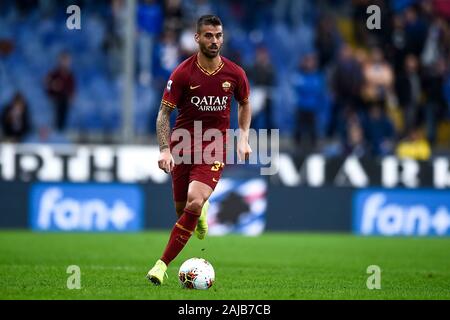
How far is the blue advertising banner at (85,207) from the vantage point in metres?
18.4

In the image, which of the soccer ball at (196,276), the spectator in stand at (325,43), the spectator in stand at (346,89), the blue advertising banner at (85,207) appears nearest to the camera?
the soccer ball at (196,276)

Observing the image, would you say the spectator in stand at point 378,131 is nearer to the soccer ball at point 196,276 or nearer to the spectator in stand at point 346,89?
the spectator in stand at point 346,89

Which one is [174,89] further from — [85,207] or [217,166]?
[85,207]

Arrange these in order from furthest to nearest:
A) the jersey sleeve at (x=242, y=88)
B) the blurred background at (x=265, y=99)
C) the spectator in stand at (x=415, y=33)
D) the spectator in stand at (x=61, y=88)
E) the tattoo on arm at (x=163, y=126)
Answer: the spectator in stand at (x=415, y=33) < the spectator in stand at (x=61, y=88) < the blurred background at (x=265, y=99) < the jersey sleeve at (x=242, y=88) < the tattoo on arm at (x=163, y=126)

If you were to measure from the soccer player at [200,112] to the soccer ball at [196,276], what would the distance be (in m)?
0.26

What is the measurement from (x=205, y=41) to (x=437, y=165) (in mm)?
10152

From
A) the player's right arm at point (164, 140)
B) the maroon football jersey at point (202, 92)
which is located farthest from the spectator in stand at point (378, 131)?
the player's right arm at point (164, 140)

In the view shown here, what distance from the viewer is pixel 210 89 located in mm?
10016

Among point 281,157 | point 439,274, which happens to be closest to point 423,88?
point 281,157

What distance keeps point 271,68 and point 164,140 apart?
1113 centimetres

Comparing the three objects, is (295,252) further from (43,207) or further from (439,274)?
(43,207)

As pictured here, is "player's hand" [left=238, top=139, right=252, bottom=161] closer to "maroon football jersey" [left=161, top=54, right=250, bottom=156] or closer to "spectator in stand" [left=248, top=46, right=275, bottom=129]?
"maroon football jersey" [left=161, top=54, right=250, bottom=156]

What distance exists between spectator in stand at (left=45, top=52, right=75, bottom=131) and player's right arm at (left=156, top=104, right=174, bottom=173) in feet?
37.3

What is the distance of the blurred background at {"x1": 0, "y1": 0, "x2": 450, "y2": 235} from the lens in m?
18.7
